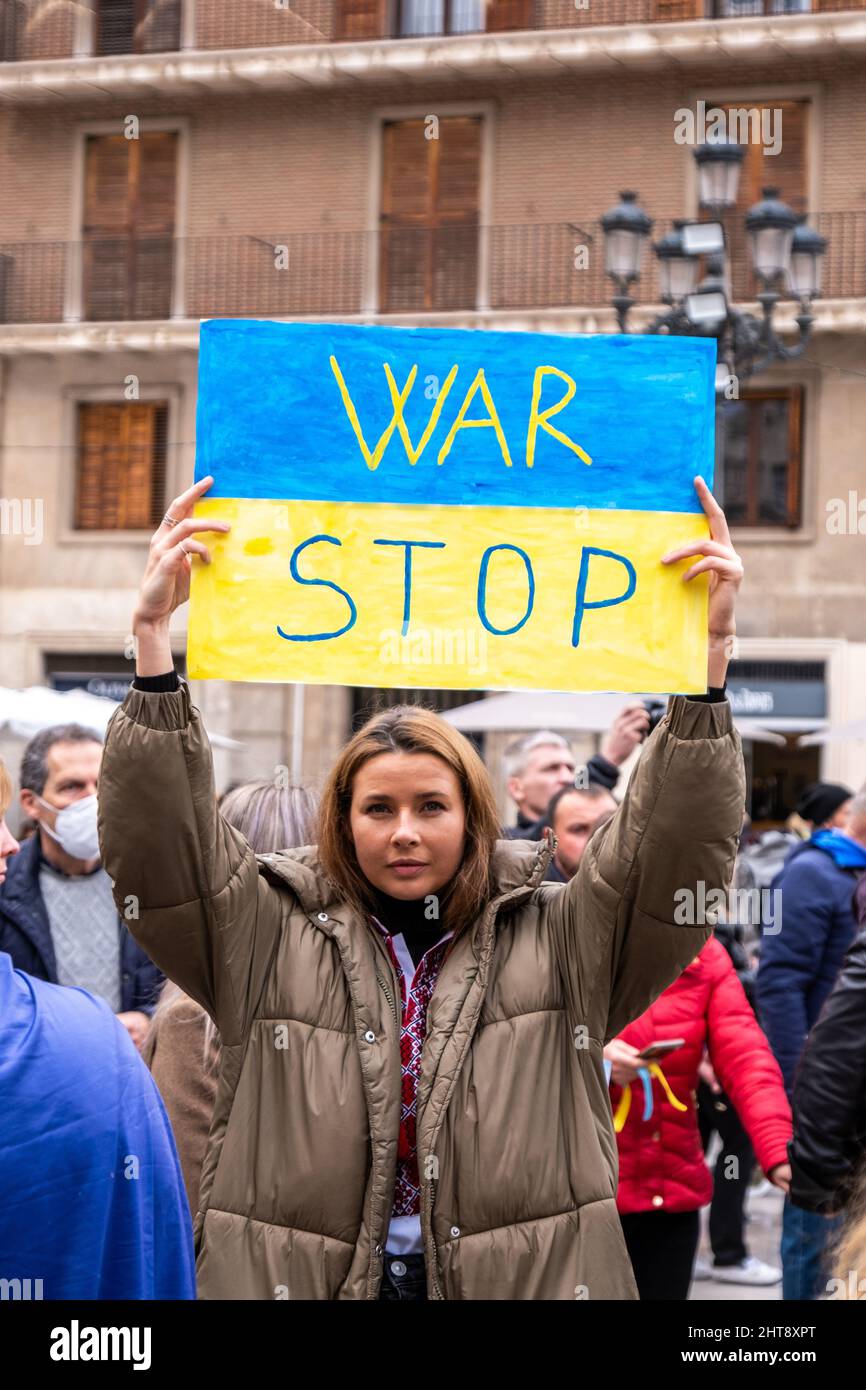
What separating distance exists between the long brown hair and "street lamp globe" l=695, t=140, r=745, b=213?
319 inches

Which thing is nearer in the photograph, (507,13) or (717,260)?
(717,260)

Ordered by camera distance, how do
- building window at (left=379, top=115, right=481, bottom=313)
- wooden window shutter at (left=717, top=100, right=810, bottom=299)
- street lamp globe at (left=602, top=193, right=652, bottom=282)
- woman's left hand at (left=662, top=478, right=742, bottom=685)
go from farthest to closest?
building window at (left=379, top=115, right=481, bottom=313) → wooden window shutter at (left=717, top=100, right=810, bottom=299) → street lamp globe at (left=602, top=193, right=652, bottom=282) → woman's left hand at (left=662, top=478, right=742, bottom=685)

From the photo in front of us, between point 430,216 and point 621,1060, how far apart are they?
1766 cm

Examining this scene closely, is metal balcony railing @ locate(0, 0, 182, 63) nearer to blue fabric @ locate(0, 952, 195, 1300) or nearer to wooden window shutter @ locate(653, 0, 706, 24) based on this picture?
wooden window shutter @ locate(653, 0, 706, 24)

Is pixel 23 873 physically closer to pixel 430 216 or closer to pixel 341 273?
pixel 341 273

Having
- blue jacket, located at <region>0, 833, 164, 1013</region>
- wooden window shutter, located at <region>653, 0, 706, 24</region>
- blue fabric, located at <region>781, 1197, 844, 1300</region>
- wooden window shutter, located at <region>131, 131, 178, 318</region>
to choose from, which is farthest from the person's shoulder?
wooden window shutter, located at <region>653, 0, 706, 24</region>

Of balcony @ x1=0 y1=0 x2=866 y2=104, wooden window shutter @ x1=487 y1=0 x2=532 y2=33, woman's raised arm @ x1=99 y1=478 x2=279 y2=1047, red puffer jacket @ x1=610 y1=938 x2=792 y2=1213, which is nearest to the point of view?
woman's raised arm @ x1=99 y1=478 x2=279 y2=1047

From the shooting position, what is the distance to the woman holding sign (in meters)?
2.40

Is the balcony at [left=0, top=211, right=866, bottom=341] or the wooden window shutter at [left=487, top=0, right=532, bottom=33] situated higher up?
the wooden window shutter at [left=487, top=0, right=532, bottom=33]

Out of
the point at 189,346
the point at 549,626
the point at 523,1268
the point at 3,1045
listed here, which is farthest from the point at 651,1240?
the point at 189,346

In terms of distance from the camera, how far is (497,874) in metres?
2.63

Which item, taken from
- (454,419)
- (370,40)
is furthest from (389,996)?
(370,40)
